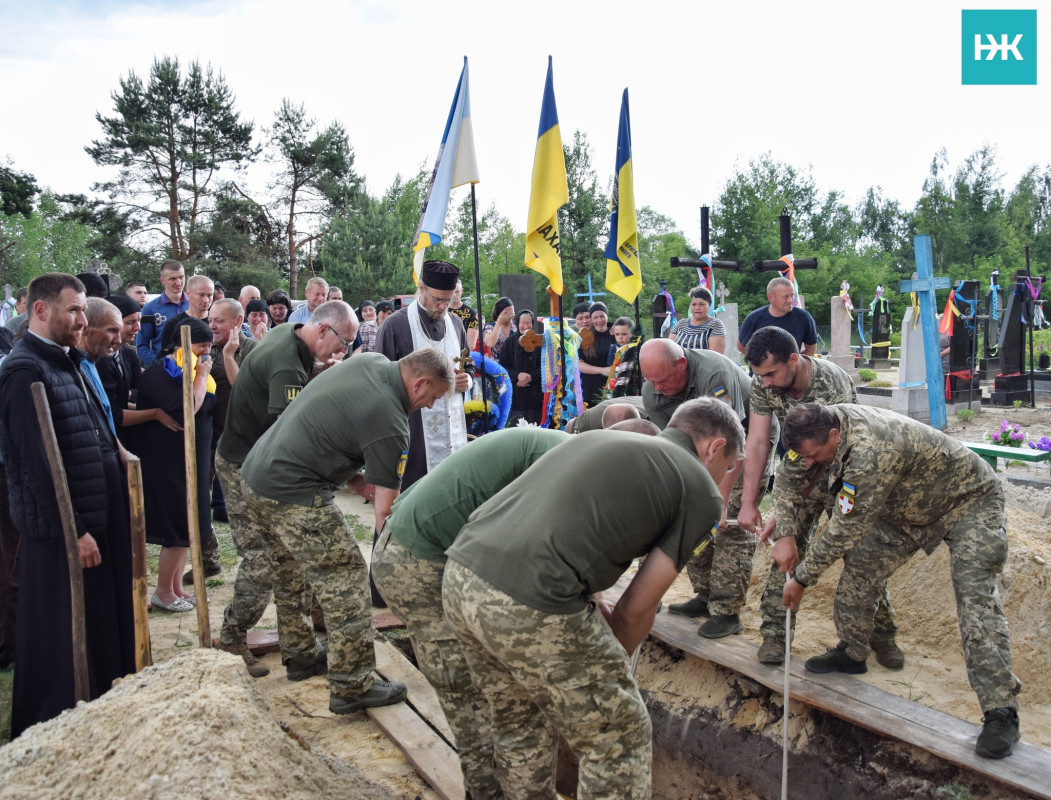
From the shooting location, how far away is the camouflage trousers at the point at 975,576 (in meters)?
3.42

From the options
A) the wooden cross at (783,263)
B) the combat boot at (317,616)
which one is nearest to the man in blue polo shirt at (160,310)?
the combat boot at (317,616)

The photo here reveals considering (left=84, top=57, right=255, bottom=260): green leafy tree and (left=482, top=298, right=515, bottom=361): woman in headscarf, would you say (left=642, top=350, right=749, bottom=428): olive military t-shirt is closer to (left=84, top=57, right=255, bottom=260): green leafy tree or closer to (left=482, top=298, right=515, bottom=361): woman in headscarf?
(left=482, top=298, right=515, bottom=361): woman in headscarf

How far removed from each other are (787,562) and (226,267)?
2679 cm

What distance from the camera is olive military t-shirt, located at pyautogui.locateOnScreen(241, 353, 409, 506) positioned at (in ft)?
11.5

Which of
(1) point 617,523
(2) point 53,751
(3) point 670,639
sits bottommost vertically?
(3) point 670,639

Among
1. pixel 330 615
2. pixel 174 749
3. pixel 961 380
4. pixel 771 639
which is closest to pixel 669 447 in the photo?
pixel 174 749

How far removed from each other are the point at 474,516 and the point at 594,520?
43 cm

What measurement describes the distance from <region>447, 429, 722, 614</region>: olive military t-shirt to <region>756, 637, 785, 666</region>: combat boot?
232cm

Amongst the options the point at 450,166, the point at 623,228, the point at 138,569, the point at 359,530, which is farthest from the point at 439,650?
the point at 359,530

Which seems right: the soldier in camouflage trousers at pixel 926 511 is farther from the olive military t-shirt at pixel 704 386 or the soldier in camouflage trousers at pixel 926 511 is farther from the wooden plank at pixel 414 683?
the wooden plank at pixel 414 683

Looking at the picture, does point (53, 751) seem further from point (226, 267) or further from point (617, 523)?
point (226, 267)

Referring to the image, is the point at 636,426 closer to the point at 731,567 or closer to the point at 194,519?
the point at 731,567

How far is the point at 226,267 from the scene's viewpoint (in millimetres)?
27391

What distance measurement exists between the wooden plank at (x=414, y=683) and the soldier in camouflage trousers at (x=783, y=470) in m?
1.79
